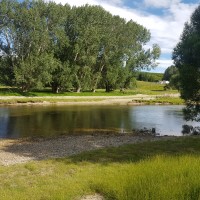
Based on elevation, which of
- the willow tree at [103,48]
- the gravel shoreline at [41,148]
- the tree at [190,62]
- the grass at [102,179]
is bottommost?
the gravel shoreline at [41,148]

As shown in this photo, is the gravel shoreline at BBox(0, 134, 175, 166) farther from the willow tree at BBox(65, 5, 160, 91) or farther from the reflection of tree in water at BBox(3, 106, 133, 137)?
the willow tree at BBox(65, 5, 160, 91)

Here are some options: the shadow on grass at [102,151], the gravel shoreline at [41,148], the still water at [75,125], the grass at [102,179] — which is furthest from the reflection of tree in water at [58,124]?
the grass at [102,179]

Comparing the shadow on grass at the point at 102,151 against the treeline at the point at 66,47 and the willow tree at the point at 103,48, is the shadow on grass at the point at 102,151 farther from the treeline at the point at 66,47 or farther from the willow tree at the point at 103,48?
the willow tree at the point at 103,48

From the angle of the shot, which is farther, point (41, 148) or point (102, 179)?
point (41, 148)

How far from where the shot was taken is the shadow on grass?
1782 centimetres

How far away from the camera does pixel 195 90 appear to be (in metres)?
23.8

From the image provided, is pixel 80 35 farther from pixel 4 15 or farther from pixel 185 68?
pixel 185 68

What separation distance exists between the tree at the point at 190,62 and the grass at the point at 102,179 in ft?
28.0

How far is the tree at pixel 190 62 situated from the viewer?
22.2 meters

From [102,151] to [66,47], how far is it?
66.6 metres

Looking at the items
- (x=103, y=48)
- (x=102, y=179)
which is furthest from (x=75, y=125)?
(x=103, y=48)

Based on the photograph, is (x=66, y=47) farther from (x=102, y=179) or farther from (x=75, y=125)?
(x=102, y=179)

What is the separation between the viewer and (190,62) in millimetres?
23141

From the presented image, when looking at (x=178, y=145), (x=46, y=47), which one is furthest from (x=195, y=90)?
(x=46, y=47)
